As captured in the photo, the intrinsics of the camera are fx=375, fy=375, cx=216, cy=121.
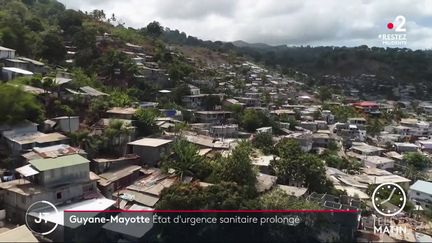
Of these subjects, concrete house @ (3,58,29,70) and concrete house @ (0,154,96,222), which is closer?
concrete house @ (0,154,96,222)

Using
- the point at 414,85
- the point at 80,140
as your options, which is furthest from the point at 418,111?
the point at 80,140

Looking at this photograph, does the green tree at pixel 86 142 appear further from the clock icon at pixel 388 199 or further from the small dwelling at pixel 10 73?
the clock icon at pixel 388 199

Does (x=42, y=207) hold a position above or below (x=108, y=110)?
below

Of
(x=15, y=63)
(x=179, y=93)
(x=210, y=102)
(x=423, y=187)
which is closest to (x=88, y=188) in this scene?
(x=15, y=63)

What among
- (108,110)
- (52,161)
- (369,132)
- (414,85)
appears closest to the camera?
(52,161)

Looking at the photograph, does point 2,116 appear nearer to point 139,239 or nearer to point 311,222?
point 139,239

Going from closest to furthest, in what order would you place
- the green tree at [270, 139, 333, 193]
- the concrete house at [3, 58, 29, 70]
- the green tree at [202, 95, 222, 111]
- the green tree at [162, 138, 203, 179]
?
the green tree at [162, 138, 203, 179] → the green tree at [270, 139, 333, 193] → the concrete house at [3, 58, 29, 70] → the green tree at [202, 95, 222, 111]

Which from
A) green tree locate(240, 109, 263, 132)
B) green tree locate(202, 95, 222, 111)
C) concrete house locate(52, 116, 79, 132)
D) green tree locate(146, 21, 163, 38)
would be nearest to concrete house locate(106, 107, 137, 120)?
concrete house locate(52, 116, 79, 132)

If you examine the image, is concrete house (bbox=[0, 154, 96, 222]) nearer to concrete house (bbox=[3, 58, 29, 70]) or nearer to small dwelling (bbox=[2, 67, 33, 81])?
small dwelling (bbox=[2, 67, 33, 81])
